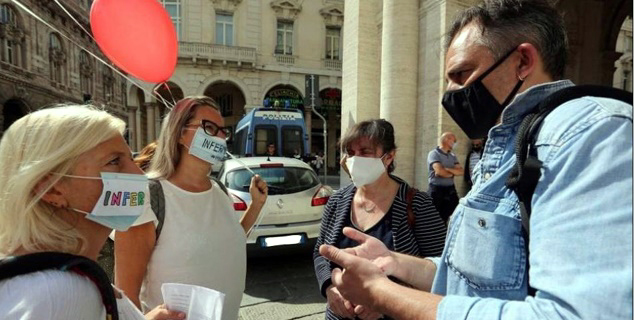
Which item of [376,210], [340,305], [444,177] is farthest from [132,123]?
[340,305]

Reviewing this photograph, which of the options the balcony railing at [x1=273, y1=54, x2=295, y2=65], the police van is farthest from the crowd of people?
the balcony railing at [x1=273, y1=54, x2=295, y2=65]

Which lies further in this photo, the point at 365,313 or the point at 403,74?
the point at 403,74

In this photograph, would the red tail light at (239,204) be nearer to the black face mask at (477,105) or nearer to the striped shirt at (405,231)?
the striped shirt at (405,231)

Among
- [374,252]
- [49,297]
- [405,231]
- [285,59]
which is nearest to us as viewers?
[49,297]

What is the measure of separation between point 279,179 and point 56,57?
32471 mm

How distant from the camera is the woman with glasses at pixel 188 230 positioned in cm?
177

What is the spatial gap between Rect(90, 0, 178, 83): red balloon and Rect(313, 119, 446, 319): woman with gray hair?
145 centimetres

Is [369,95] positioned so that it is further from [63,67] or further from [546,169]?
[63,67]

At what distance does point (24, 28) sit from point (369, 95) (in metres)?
27.5

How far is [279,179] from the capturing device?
520 centimetres

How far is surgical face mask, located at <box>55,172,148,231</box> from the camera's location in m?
1.25

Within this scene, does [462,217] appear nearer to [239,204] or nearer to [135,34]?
[135,34]

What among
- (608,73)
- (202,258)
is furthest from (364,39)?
(202,258)

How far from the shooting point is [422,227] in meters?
2.16
